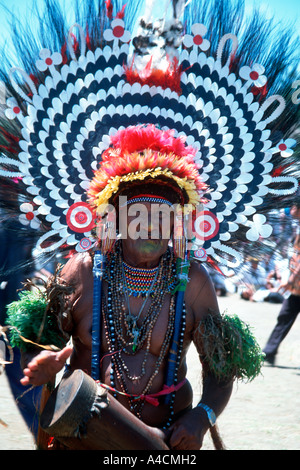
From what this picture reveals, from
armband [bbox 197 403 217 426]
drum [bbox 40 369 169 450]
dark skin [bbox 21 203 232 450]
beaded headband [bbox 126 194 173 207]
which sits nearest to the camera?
drum [bbox 40 369 169 450]

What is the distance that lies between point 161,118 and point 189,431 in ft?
5.77

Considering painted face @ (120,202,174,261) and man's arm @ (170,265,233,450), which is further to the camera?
painted face @ (120,202,174,261)

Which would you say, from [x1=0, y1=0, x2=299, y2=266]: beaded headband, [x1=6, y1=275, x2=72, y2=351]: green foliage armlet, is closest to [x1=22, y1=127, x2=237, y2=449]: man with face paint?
[x1=6, y1=275, x2=72, y2=351]: green foliage armlet

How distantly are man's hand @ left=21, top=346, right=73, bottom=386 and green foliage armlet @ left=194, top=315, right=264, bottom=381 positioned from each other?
31.2 inches

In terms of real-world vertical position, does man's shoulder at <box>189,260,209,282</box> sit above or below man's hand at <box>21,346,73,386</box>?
above

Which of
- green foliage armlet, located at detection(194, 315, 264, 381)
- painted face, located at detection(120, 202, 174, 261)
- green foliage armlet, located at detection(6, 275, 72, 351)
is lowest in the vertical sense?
green foliage armlet, located at detection(194, 315, 264, 381)

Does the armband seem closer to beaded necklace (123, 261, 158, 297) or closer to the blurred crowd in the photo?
beaded necklace (123, 261, 158, 297)

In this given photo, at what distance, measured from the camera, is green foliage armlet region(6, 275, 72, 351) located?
288 centimetres

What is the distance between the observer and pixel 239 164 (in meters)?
3.52

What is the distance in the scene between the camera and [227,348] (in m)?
3.02

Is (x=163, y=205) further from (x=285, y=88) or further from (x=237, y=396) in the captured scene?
(x=237, y=396)

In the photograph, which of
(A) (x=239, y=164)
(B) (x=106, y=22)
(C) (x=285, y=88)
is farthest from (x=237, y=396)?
(B) (x=106, y=22)

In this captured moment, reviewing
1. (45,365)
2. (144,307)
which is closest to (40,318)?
(45,365)
